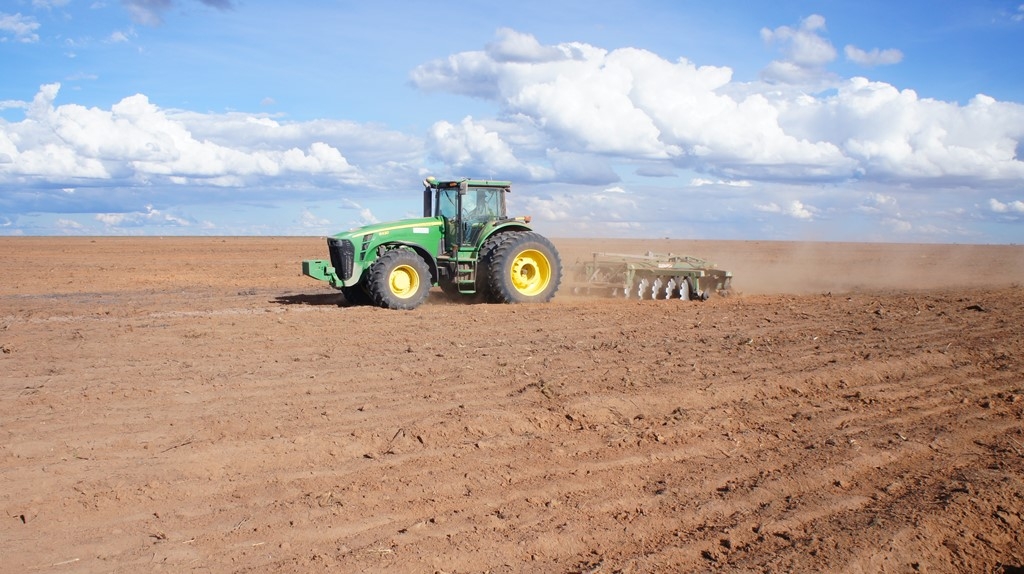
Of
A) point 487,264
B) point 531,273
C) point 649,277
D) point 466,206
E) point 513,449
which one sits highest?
point 466,206

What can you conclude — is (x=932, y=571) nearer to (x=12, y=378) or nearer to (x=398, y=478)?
(x=398, y=478)

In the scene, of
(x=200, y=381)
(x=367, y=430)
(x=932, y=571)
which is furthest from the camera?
(x=200, y=381)

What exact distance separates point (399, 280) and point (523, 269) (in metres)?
2.57

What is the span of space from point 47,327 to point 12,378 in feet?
14.5

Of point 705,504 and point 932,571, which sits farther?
point 705,504

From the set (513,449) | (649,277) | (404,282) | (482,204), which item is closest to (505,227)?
(482,204)

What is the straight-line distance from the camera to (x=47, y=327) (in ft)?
41.6

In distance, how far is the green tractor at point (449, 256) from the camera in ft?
47.5

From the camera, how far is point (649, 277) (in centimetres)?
1712

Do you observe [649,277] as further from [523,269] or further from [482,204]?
[482,204]

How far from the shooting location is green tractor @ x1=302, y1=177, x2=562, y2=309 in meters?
14.5

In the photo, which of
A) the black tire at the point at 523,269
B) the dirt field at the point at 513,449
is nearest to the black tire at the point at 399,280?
the black tire at the point at 523,269

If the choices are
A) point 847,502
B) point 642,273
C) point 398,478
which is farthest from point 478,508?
point 642,273

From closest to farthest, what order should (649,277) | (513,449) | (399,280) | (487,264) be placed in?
1. (513,449)
2. (399,280)
3. (487,264)
4. (649,277)
